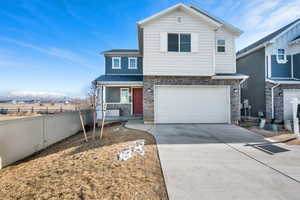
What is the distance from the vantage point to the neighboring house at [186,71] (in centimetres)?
820

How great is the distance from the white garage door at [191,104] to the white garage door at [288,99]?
4.88 metres

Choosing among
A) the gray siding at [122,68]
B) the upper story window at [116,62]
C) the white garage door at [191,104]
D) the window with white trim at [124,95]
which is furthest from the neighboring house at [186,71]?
the upper story window at [116,62]

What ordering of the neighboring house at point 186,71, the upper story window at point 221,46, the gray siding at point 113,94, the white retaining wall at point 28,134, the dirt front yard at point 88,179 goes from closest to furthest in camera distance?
the dirt front yard at point 88,179 → the white retaining wall at point 28,134 → the neighboring house at point 186,71 → the upper story window at point 221,46 → the gray siding at point 113,94

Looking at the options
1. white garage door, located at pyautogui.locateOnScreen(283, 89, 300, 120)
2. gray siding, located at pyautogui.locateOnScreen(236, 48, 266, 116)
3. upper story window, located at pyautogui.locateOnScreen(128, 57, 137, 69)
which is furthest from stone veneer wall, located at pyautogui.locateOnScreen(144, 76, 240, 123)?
upper story window, located at pyautogui.locateOnScreen(128, 57, 137, 69)

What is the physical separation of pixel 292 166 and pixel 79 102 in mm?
7572

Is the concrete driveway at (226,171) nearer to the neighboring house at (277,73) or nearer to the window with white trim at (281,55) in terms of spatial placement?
the neighboring house at (277,73)

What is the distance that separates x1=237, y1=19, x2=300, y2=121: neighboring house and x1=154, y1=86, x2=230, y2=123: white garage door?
425 cm

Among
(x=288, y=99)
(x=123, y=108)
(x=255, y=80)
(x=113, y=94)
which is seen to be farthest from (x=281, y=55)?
(x=113, y=94)

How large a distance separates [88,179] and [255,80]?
44.8 ft

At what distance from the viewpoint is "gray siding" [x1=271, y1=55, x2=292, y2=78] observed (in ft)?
34.1

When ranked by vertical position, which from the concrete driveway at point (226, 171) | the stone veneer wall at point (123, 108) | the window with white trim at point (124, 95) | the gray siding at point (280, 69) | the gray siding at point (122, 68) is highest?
the gray siding at point (122, 68)

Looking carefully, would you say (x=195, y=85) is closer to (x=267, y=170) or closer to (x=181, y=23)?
(x=181, y=23)

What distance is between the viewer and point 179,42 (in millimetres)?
8281

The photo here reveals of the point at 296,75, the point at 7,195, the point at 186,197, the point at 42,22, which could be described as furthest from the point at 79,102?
the point at 296,75
